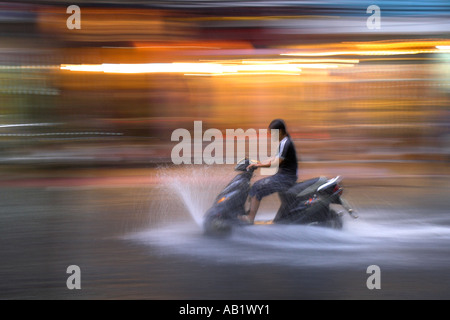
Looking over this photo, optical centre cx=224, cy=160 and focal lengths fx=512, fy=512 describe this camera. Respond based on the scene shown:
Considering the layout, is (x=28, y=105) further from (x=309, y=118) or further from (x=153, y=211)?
(x=309, y=118)

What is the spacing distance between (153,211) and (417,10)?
737 centimetres

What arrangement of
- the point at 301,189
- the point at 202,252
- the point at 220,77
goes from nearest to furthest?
1. the point at 202,252
2. the point at 301,189
3. the point at 220,77

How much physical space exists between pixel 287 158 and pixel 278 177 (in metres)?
0.22

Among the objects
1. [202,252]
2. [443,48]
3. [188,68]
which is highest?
[443,48]

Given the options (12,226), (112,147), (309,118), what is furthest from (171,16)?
(12,226)

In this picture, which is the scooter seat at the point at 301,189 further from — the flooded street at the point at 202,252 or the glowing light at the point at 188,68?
the glowing light at the point at 188,68

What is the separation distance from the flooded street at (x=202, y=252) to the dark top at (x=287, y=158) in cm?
56

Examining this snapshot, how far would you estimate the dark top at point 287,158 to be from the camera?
5402 millimetres

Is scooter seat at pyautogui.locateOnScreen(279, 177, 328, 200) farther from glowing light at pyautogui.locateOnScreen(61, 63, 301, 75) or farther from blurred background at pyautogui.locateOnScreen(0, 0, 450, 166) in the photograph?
glowing light at pyautogui.locateOnScreen(61, 63, 301, 75)

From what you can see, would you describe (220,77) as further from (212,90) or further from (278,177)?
(278,177)

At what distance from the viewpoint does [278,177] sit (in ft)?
17.7

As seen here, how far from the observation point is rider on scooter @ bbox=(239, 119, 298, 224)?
5371mm

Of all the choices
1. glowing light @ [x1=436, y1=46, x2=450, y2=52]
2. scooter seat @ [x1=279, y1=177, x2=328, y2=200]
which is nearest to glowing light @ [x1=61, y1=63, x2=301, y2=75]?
glowing light @ [x1=436, y1=46, x2=450, y2=52]

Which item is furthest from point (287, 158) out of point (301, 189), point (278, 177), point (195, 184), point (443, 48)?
point (443, 48)
